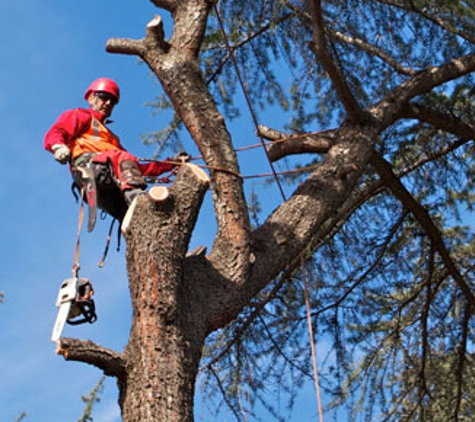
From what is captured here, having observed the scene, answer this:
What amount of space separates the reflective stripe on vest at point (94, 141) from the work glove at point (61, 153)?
175 millimetres

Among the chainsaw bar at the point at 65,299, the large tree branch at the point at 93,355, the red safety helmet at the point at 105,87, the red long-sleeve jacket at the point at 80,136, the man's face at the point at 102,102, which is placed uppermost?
the red safety helmet at the point at 105,87

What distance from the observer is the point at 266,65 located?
20.2 ft

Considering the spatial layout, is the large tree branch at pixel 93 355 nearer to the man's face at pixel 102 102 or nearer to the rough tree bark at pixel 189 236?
the rough tree bark at pixel 189 236

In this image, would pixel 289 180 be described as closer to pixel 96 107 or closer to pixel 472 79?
pixel 472 79

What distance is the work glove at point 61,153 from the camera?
4.23m

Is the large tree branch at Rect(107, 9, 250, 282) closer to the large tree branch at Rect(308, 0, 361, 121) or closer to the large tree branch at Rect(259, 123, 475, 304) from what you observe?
the large tree branch at Rect(308, 0, 361, 121)

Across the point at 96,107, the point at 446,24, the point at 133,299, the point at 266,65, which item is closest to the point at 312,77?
the point at 266,65

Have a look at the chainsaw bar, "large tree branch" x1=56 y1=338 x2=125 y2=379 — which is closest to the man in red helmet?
the chainsaw bar

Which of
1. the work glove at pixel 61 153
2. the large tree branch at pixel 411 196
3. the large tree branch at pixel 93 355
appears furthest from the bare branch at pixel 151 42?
the large tree branch at pixel 93 355

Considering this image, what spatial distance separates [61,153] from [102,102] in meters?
0.72

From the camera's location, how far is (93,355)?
3225 millimetres

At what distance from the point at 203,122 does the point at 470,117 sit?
105 inches

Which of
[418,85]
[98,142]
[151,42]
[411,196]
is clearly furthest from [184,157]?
[411,196]

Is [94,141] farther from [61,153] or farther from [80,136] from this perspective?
[61,153]
